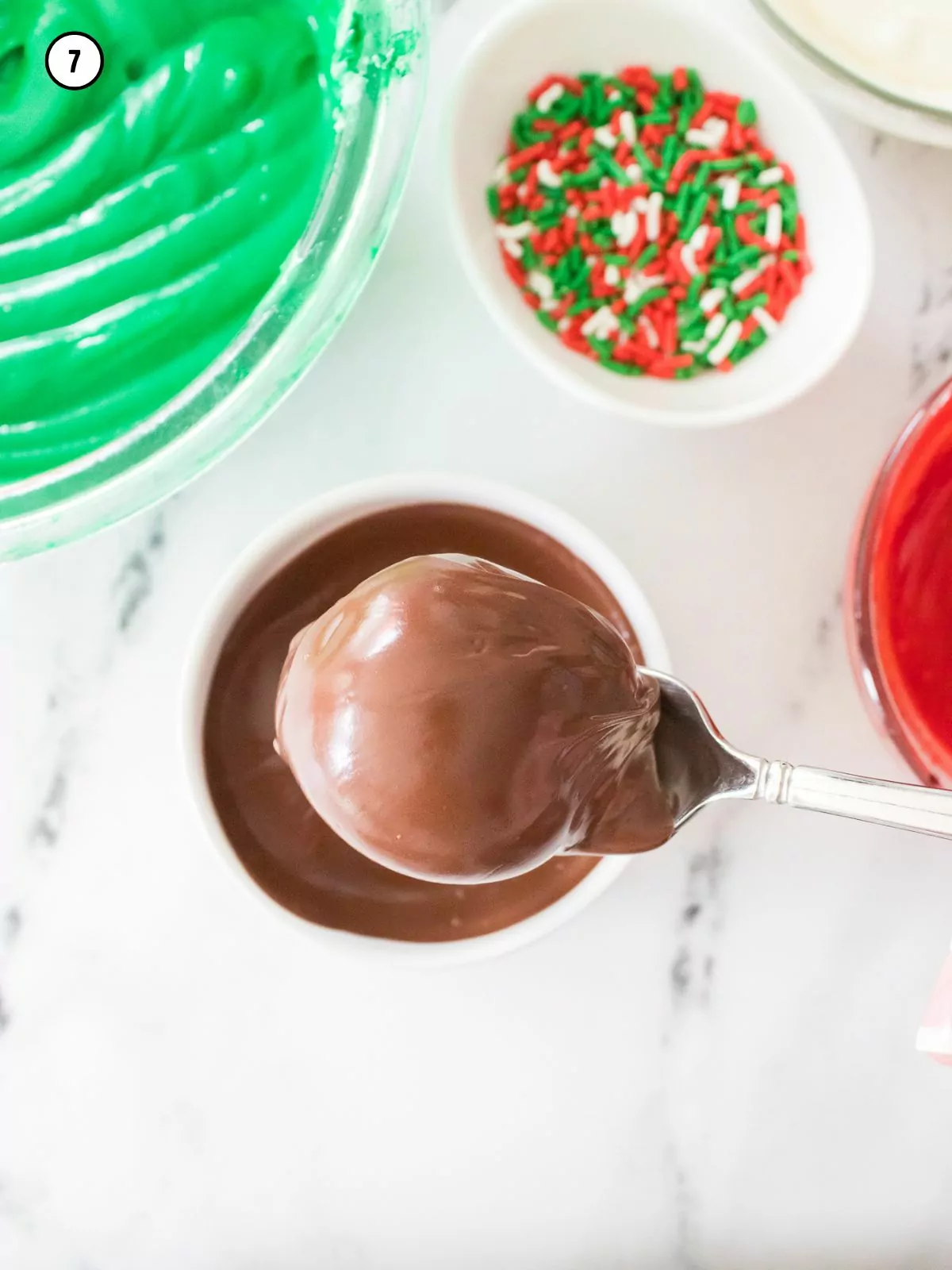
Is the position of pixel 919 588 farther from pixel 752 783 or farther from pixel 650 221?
pixel 650 221

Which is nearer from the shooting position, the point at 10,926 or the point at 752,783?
the point at 752,783

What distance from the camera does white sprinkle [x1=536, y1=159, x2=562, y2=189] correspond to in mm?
868

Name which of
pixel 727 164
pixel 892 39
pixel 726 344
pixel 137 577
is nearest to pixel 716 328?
pixel 726 344

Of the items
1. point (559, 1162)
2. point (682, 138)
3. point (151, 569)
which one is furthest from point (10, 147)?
point (559, 1162)

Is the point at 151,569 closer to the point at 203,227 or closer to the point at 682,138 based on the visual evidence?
the point at 203,227

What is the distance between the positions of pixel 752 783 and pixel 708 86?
21.2 inches

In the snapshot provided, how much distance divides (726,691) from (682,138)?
0.43 metres

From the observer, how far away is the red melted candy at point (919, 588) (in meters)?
0.75

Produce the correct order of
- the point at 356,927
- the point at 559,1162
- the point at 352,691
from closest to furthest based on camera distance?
the point at 352,691 < the point at 356,927 < the point at 559,1162

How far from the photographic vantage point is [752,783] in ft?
2.25

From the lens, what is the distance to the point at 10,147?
80 cm

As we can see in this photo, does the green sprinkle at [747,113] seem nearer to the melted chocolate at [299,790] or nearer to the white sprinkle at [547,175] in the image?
the white sprinkle at [547,175]

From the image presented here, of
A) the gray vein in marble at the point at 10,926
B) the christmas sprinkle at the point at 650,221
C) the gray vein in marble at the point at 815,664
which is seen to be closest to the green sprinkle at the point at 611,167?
the christmas sprinkle at the point at 650,221

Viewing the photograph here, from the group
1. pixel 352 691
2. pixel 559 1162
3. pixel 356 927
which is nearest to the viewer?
pixel 352 691
